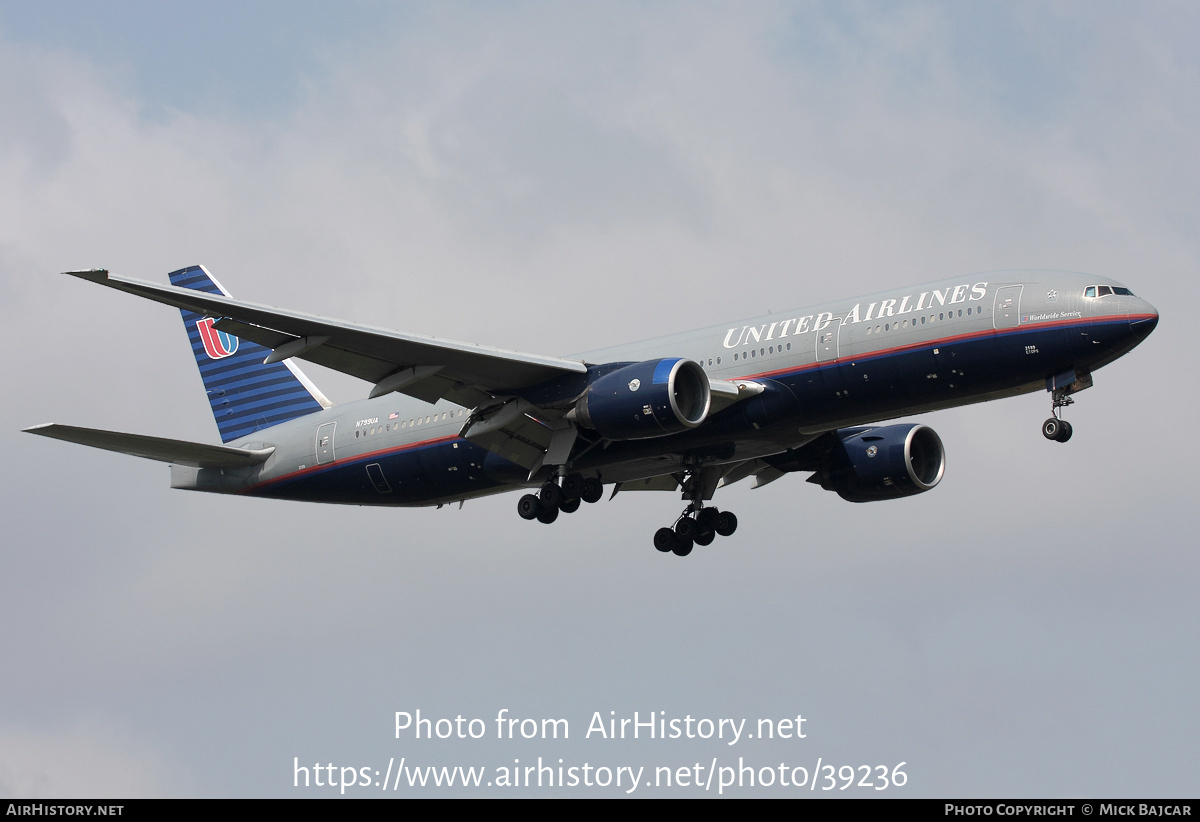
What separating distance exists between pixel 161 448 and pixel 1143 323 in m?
24.7

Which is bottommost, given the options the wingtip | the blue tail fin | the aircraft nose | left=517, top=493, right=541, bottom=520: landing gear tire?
the wingtip

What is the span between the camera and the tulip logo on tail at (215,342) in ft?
162

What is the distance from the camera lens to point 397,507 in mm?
43656

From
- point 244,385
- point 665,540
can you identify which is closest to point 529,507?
point 665,540

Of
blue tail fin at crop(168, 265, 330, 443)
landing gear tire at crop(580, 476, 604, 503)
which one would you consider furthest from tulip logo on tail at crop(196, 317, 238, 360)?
landing gear tire at crop(580, 476, 604, 503)

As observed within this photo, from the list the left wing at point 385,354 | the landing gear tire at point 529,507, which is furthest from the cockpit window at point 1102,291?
the landing gear tire at point 529,507

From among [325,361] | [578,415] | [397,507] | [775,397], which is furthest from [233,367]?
[775,397]

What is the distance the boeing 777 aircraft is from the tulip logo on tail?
196 inches

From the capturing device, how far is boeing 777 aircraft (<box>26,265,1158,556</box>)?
3456 centimetres

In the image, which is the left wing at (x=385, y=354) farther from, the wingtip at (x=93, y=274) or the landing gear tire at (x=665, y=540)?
the landing gear tire at (x=665, y=540)

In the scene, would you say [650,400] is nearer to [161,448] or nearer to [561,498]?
[561,498]

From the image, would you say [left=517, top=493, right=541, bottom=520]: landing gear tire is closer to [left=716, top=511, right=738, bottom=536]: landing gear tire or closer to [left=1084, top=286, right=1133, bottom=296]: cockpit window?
[left=716, top=511, right=738, bottom=536]: landing gear tire

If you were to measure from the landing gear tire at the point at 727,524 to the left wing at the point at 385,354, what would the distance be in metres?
7.43

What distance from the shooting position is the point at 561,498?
39312 mm
